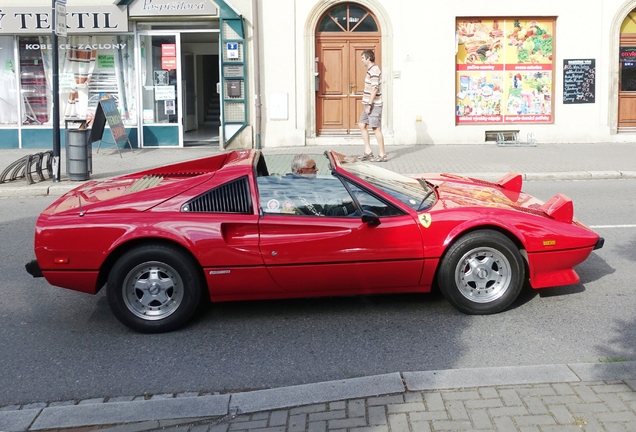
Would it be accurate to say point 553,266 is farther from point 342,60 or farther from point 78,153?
point 342,60

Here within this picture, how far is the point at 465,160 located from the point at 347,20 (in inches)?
180

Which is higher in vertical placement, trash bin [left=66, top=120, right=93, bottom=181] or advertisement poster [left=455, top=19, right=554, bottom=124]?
advertisement poster [left=455, top=19, right=554, bottom=124]

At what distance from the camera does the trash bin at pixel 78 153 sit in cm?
1281

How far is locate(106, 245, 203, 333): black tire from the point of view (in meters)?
5.54

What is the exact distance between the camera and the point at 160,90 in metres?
17.6

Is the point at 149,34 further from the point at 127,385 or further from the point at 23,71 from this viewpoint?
the point at 127,385

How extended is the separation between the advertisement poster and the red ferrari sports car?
12.3 metres

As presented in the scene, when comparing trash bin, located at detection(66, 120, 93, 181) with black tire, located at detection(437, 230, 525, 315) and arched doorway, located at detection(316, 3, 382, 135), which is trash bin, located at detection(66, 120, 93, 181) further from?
black tire, located at detection(437, 230, 525, 315)

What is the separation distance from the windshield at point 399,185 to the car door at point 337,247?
202 mm

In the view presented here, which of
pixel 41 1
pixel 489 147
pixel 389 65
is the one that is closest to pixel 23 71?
pixel 41 1

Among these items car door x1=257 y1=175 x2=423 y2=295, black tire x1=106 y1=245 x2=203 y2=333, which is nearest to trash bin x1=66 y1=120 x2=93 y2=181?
black tire x1=106 y1=245 x2=203 y2=333

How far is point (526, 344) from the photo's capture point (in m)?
5.29

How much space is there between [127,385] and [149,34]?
13.8 meters

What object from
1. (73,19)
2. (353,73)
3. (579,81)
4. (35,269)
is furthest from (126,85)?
(35,269)
